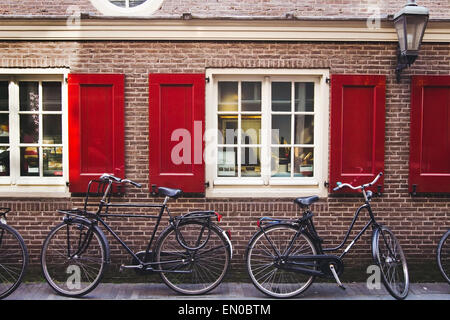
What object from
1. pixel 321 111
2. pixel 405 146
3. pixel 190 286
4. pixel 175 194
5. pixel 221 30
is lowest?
pixel 190 286

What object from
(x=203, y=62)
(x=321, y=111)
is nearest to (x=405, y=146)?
(x=321, y=111)

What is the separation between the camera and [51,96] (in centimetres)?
604

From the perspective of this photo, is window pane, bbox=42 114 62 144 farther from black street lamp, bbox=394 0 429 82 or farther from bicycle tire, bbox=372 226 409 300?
black street lamp, bbox=394 0 429 82

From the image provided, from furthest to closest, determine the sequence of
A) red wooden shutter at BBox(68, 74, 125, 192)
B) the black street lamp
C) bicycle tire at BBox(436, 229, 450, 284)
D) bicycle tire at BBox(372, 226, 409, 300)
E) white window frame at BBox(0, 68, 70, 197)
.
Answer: white window frame at BBox(0, 68, 70, 197) < red wooden shutter at BBox(68, 74, 125, 192) < the black street lamp < bicycle tire at BBox(436, 229, 450, 284) < bicycle tire at BBox(372, 226, 409, 300)

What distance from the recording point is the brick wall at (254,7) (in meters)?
5.91

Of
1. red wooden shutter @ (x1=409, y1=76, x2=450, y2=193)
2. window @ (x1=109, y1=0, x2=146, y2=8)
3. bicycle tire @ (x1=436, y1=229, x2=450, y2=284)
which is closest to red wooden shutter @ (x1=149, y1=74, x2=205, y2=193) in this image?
window @ (x1=109, y1=0, x2=146, y2=8)

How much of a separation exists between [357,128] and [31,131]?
4726mm

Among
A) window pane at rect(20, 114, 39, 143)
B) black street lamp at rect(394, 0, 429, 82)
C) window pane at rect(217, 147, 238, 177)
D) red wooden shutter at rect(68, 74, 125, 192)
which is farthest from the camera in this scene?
window pane at rect(217, 147, 238, 177)

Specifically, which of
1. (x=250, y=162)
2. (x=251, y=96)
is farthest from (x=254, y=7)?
(x=250, y=162)

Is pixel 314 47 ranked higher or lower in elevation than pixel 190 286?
higher

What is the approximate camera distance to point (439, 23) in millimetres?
5914

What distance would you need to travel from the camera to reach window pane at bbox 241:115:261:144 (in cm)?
613

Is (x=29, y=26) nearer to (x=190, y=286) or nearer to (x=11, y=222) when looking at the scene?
(x=11, y=222)

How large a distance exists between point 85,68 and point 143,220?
231cm
